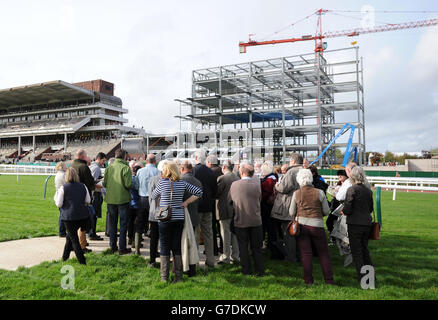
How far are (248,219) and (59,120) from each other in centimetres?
7292

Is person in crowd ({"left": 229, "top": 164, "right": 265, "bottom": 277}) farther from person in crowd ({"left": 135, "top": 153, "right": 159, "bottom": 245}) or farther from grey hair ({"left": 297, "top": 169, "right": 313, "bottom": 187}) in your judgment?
person in crowd ({"left": 135, "top": 153, "right": 159, "bottom": 245})

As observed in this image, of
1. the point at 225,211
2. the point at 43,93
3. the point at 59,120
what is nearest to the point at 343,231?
the point at 225,211

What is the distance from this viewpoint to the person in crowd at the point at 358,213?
4.66 meters

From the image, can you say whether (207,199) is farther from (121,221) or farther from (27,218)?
(27,218)

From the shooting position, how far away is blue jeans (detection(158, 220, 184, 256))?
15.0ft

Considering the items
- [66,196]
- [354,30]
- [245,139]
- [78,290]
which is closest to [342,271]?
[78,290]

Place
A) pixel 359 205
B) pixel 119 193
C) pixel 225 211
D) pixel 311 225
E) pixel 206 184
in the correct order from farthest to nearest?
pixel 119 193, pixel 225 211, pixel 206 184, pixel 359 205, pixel 311 225

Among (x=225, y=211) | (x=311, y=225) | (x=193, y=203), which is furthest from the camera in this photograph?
(x=225, y=211)

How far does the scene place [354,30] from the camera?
64.6 m

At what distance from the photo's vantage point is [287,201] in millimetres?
5734

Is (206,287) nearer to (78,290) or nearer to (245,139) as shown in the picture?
(78,290)

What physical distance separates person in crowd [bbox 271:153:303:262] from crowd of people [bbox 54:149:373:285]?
17mm

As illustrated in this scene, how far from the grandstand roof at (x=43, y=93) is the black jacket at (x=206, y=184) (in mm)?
64191
